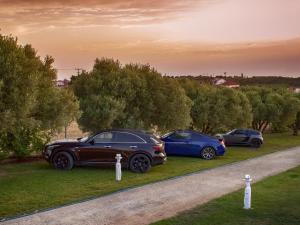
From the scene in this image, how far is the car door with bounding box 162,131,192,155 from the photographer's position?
79.3 feet

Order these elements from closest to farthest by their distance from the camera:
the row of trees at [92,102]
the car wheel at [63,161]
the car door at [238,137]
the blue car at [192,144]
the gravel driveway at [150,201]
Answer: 1. the gravel driveway at [150,201]
2. the row of trees at [92,102]
3. the car wheel at [63,161]
4. the blue car at [192,144]
5. the car door at [238,137]

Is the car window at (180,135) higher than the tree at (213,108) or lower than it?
lower

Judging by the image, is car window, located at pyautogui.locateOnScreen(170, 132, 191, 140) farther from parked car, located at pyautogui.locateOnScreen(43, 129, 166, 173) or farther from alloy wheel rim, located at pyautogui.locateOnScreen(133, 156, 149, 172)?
alloy wheel rim, located at pyautogui.locateOnScreen(133, 156, 149, 172)

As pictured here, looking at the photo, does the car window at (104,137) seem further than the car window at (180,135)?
No

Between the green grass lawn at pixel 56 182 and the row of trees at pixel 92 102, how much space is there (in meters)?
1.73

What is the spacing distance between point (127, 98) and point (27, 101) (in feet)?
25.6

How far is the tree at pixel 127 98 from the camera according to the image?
2323 centimetres

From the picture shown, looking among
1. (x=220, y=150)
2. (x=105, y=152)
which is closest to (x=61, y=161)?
(x=105, y=152)

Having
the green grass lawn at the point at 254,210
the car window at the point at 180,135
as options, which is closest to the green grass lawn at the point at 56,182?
the car window at the point at 180,135

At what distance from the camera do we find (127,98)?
2445 cm

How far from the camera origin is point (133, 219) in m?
11.5

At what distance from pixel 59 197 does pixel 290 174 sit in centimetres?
959

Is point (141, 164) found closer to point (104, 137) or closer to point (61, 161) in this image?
point (104, 137)

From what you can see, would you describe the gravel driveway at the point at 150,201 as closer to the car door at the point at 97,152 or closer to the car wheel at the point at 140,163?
the car wheel at the point at 140,163
